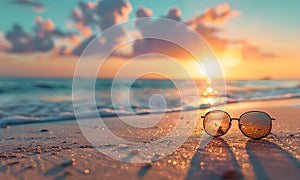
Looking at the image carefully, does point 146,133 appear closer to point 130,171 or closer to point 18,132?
point 130,171

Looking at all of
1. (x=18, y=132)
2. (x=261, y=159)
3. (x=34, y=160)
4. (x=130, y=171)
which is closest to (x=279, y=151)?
(x=261, y=159)

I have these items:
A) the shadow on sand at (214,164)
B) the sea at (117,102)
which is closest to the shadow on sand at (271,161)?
the shadow on sand at (214,164)

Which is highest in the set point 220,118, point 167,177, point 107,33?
point 107,33

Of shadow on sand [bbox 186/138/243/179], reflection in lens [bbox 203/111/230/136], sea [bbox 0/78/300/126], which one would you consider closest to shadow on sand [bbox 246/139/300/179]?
shadow on sand [bbox 186/138/243/179]

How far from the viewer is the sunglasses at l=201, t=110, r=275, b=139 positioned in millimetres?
3564

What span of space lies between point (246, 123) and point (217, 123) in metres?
0.42

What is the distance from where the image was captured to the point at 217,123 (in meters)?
3.85

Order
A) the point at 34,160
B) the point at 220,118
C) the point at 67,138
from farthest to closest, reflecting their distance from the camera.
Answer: the point at 67,138 < the point at 220,118 < the point at 34,160

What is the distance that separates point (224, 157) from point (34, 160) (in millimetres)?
2241

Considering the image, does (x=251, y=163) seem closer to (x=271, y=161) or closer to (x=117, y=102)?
(x=271, y=161)

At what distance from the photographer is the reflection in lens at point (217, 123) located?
3.80 meters

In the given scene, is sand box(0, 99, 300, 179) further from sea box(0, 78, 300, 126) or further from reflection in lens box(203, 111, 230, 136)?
sea box(0, 78, 300, 126)

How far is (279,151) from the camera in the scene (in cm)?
297

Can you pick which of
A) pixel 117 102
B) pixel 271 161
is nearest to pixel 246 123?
pixel 271 161
